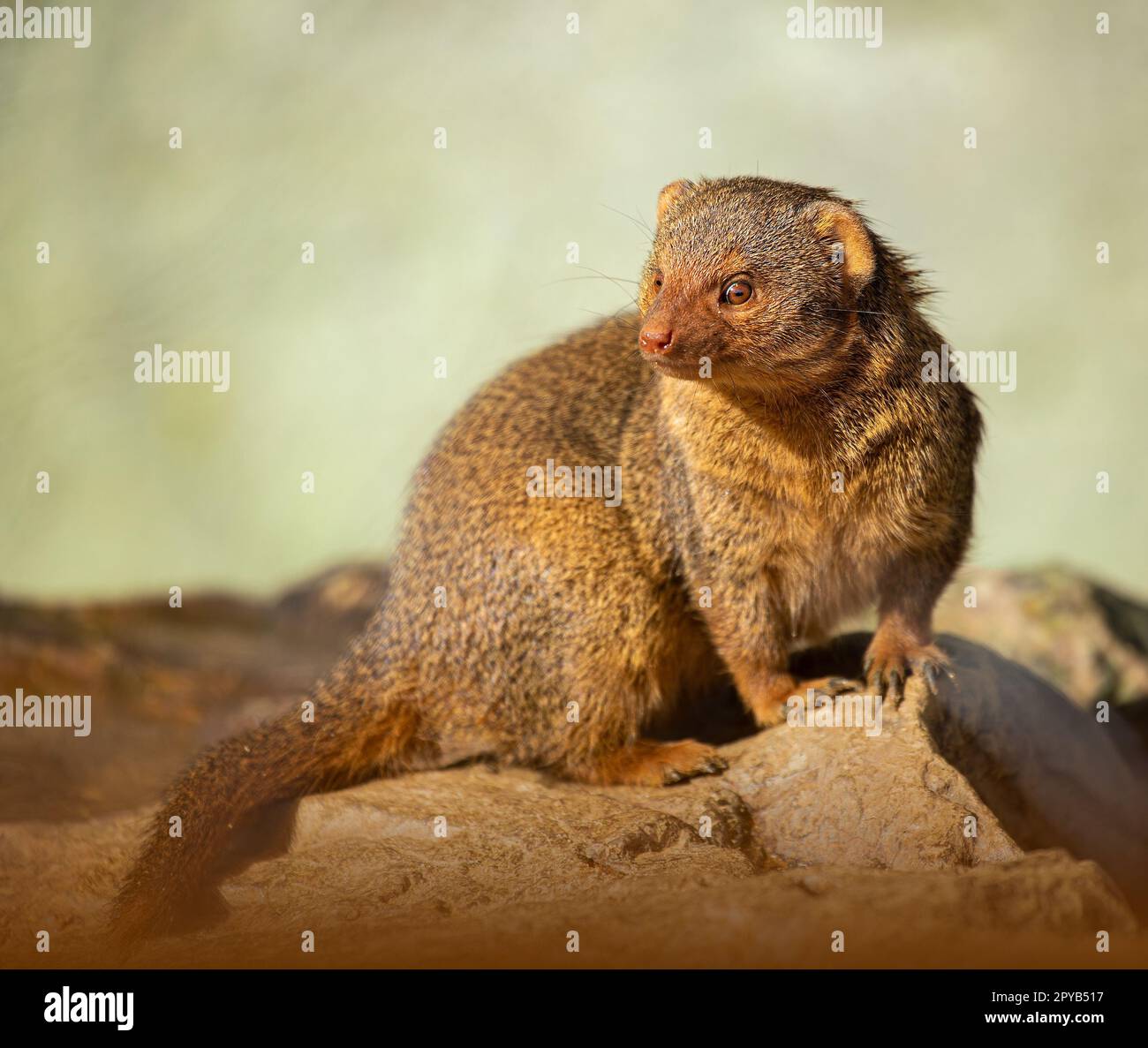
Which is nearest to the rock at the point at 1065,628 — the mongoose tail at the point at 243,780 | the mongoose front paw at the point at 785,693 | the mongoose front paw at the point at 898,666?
the mongoose front paw at the point at 898,666

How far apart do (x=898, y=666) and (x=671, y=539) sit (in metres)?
0.97

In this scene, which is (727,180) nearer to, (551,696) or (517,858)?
(551,696)

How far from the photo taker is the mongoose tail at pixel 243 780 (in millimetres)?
4047


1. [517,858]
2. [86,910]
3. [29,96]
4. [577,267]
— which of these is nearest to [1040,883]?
[517,858]

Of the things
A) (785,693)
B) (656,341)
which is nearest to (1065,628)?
(785,693)

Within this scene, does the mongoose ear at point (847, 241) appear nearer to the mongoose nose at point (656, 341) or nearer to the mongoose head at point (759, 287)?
the mongoose head at point (759, 287)

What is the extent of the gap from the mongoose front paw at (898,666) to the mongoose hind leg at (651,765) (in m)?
0.66

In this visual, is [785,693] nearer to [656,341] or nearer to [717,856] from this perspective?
[717,856]

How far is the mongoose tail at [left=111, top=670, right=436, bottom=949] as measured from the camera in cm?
405

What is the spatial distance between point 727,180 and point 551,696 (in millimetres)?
Result: 2026

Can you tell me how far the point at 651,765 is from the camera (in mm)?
4578

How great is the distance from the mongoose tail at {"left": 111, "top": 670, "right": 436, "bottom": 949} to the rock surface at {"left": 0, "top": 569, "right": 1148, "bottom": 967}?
0.37ft

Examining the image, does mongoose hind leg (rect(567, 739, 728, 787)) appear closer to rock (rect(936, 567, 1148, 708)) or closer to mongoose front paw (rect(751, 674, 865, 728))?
mongoose front paw (rect(751, 674, 865, 728))

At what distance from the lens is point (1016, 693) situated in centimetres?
483
